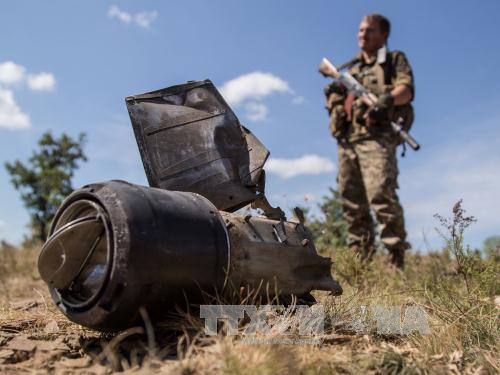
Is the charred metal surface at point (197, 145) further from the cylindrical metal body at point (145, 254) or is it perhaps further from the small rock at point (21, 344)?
the small rock at point (21, 344)

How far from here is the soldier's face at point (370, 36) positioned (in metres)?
5.79

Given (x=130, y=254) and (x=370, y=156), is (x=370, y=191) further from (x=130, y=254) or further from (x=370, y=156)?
(x=130, y=254)

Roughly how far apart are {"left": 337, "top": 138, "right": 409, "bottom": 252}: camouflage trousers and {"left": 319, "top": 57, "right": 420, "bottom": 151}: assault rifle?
157mm

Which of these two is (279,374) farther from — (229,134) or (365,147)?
(365,147)

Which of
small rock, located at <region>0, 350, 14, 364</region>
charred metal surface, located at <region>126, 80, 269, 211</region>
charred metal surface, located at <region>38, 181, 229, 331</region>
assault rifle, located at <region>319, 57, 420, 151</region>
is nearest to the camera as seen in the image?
charred metal surface, located at <region>38, 181, 229, 331</region>

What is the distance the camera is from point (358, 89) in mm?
5730

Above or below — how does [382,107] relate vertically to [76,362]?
above

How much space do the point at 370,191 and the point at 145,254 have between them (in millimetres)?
3594

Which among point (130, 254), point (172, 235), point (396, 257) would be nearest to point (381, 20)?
point (396, 257)

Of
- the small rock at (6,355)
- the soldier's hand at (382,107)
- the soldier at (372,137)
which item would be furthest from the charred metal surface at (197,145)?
the soldier's hand at (382,107)

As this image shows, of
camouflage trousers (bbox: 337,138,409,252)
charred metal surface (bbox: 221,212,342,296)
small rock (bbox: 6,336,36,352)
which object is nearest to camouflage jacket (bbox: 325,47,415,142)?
camouflage trousers (bbox: 337,138,409,252)

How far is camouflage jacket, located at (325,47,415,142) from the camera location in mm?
5492

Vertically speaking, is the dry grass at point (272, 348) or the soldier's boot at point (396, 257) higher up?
the soldier's boot at point (396, 257)

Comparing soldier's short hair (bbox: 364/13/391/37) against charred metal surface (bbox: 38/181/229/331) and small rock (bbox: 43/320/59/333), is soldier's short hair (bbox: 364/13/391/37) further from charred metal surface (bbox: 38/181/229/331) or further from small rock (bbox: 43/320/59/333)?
small rock (bbox: 43/320/59/333)
